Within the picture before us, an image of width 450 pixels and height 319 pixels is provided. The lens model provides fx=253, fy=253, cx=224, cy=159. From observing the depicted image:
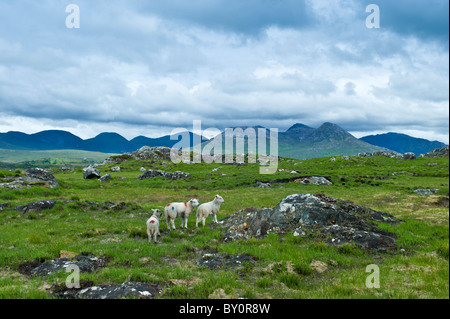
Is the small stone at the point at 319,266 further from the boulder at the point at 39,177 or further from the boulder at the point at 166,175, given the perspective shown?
the boulder at the point at 166,175

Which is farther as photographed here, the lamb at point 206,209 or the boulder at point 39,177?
the boulder at point 39,177

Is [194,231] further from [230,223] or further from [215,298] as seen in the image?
[215,298]

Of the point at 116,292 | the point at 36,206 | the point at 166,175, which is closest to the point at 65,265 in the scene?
the point at 116,292

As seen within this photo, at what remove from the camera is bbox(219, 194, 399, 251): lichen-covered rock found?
44.5ft

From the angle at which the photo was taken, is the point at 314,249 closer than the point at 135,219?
Yes

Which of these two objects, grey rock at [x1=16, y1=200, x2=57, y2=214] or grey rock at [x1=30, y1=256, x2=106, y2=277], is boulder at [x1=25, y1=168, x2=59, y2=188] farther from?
grey rock at [x1=30, y1=256, x2=106, y2=277]

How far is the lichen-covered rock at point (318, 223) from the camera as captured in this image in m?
13.6

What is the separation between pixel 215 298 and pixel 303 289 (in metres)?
3.12

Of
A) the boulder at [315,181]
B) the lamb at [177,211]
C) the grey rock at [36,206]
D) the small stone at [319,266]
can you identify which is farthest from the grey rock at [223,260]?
the boulder at [315,181]

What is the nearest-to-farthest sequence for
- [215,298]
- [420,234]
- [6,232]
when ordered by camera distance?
[215,298] → [420,234] → [6,232]

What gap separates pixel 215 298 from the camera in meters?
7.59

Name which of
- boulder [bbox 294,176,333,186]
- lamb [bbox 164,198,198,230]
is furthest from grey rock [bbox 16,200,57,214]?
boulder [bbox 294,176,333,186]

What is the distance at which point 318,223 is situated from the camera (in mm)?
15523
